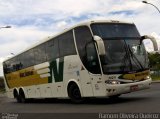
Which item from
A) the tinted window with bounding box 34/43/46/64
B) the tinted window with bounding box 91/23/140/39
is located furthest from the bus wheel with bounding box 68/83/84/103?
the tinted window with bounding box 34/43/46/64

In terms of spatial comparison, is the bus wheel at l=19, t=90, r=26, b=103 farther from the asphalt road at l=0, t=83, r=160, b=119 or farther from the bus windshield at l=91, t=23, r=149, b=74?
the bus windshield at l=91, t=23, r=149, b=74

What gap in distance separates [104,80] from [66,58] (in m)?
3.22

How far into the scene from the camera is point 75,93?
1914 cm

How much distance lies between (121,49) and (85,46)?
4.87 feet

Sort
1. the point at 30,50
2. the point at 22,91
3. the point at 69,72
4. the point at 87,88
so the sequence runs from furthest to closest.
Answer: the point at 22,91
the point at 30,50
the point at 69,72
the point at 87,88

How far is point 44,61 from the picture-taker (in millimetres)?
22250

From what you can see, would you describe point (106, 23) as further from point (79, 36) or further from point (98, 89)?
point (98, 89)

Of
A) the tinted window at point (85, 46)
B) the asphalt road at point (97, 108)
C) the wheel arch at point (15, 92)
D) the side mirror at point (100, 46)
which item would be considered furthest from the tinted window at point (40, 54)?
the side mirror at point (100, 46)

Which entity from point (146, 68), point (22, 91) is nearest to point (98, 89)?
point (146, 68)

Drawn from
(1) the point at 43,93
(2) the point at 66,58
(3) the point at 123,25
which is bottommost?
(1) the point at 43,93

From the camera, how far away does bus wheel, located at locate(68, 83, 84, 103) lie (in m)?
18.9

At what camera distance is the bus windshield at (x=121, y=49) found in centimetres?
1678

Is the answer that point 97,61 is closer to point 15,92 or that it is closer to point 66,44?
point 66,44

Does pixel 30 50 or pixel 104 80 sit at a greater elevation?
pixel 30 50
